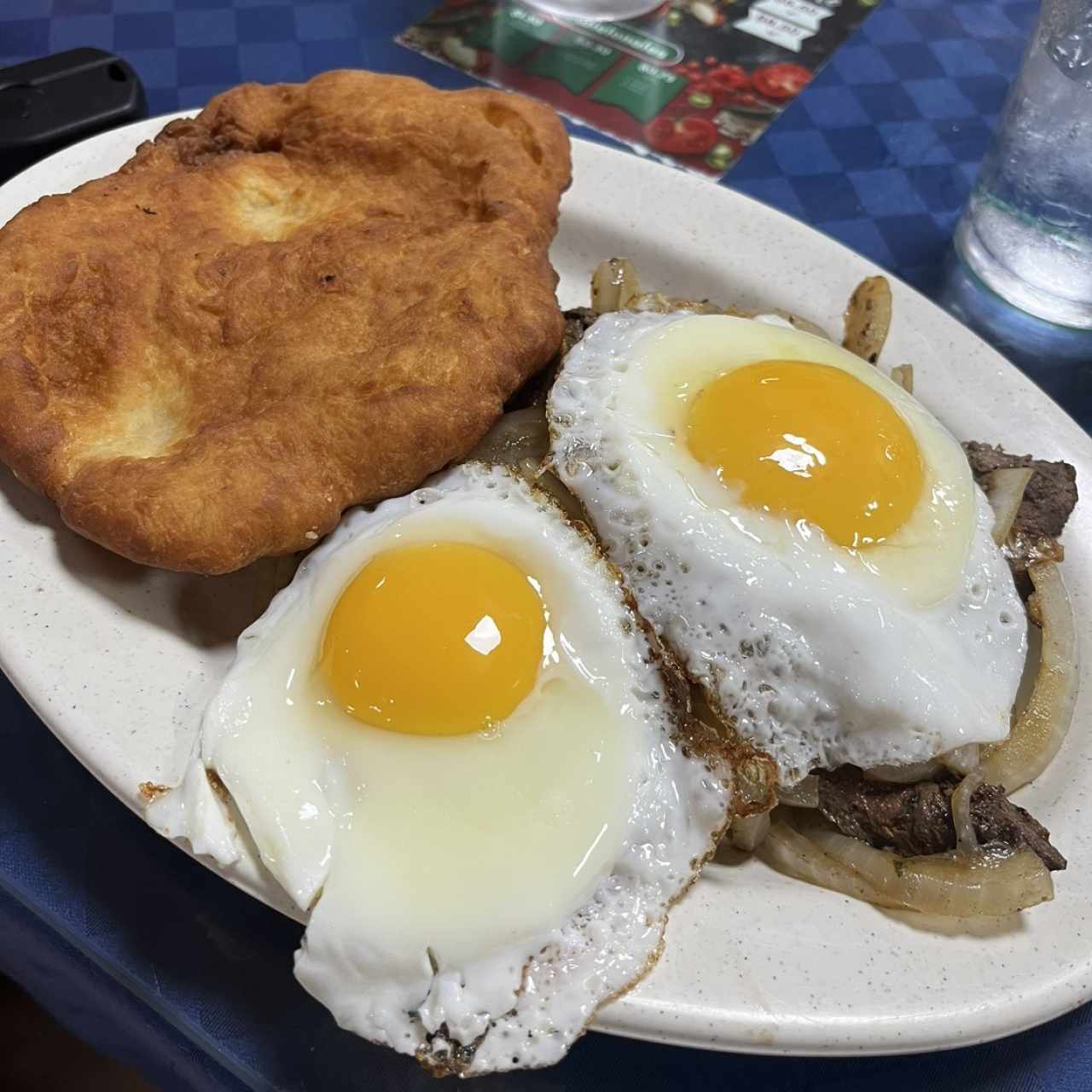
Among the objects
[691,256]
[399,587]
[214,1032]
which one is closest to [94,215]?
[399,587]

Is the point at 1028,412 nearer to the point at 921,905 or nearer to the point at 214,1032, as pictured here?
the point at 921,905

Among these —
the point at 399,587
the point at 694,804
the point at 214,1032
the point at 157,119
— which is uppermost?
the point at 157,119

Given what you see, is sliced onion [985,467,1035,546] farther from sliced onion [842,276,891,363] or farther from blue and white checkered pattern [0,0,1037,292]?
blue and white checkered pattern [0,0,1037,292]

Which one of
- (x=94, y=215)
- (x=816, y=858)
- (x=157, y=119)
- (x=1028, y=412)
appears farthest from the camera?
(x=157, y=119)

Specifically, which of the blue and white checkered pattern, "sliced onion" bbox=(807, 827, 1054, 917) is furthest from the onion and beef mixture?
the blue and white checkered pattern

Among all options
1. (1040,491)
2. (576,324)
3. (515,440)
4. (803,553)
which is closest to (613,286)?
(576,324)

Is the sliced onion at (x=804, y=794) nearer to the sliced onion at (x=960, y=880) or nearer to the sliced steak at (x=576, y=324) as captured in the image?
the sliced onion at (x=960, y=880)
